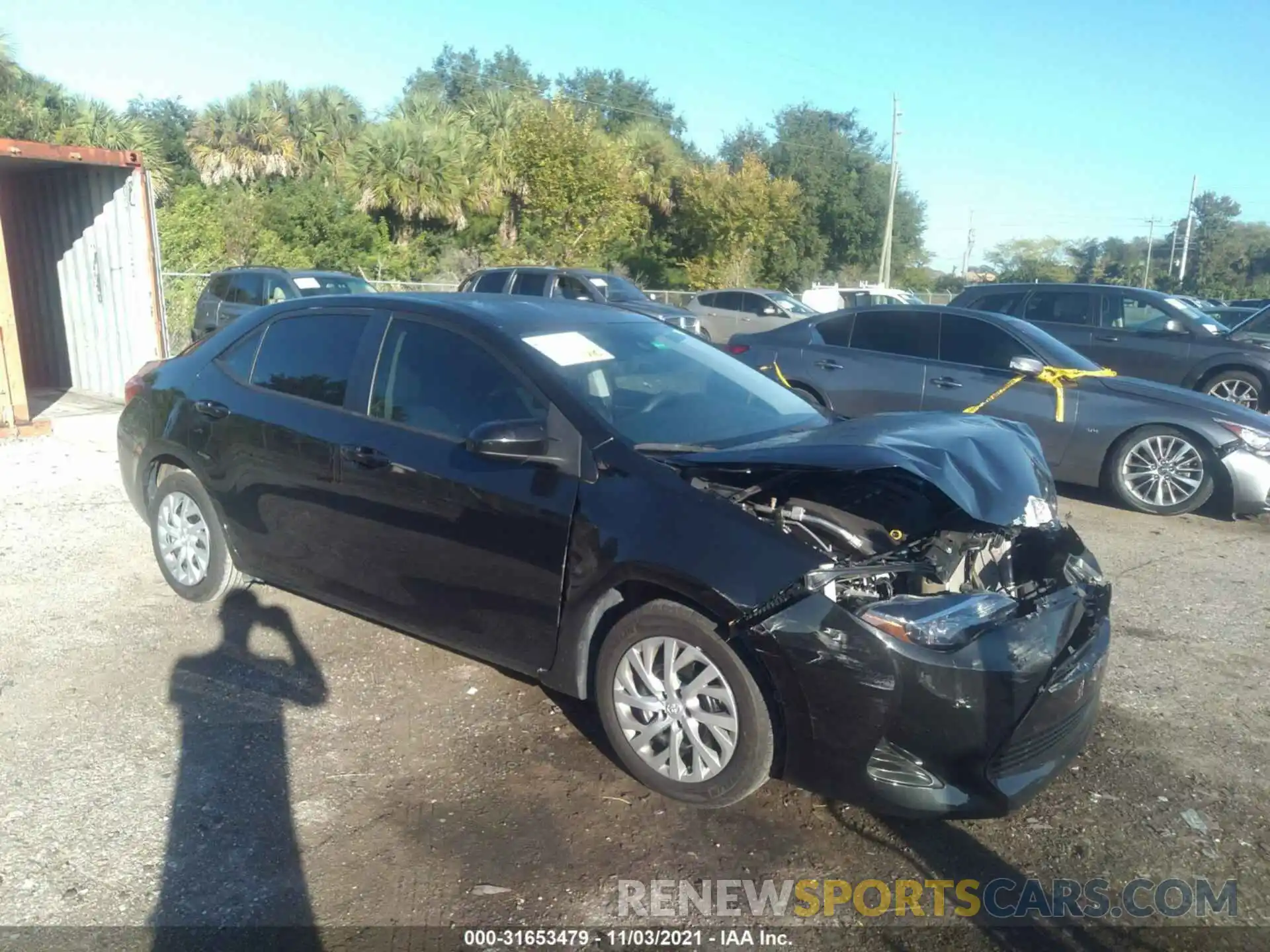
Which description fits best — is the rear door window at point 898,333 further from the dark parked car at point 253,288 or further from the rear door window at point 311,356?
the dark parked car at point 253,288

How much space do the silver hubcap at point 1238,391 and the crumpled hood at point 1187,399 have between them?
13.7 ft

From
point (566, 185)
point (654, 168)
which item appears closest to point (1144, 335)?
point (566, 185)

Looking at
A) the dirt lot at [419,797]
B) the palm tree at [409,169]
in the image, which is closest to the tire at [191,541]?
the dirt lot at [419,797]

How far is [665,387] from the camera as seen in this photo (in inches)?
178

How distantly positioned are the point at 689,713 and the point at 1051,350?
20.3 feet

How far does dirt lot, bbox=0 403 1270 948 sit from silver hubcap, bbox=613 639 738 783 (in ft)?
0.66

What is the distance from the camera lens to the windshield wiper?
3.88m

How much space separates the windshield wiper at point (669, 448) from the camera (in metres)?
3.88

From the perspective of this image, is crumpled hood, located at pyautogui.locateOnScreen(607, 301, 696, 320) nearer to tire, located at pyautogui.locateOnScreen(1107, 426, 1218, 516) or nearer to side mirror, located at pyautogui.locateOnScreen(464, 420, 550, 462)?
tire, located at pyautogui.locateOnScreen(1107, 426, 1218, 516)

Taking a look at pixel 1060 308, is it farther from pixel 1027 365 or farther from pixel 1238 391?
pixel 1027 365

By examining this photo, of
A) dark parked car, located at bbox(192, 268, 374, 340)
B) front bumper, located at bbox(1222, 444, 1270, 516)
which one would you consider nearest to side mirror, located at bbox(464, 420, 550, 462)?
front bumper, located at bbox(1222, 444, 1270, 516)

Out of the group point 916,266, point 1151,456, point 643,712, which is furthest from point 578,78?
point 643,712

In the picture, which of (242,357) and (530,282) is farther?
(530,282)

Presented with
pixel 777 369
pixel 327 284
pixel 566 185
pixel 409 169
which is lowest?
pixel 777 369
